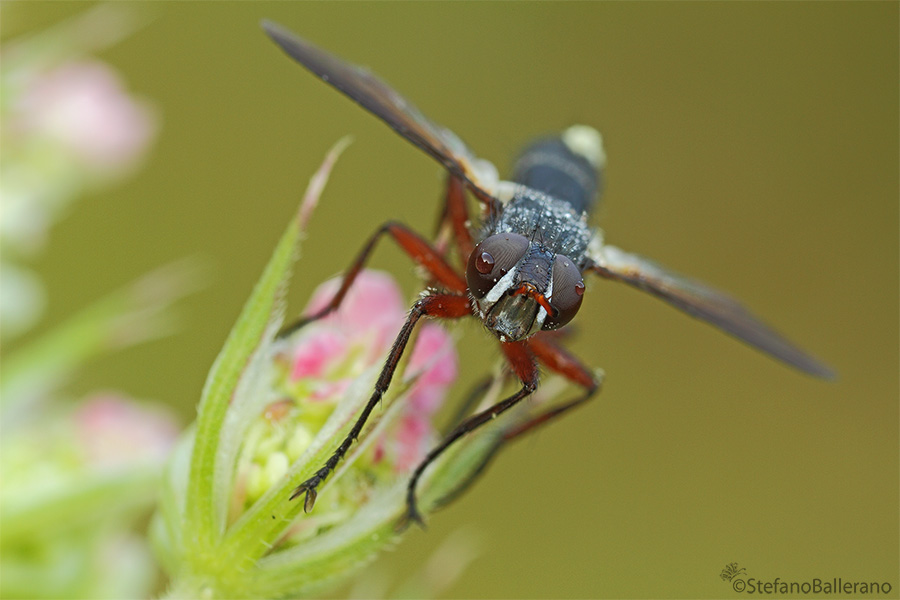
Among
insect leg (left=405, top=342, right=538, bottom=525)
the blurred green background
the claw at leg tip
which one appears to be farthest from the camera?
the blurred green background

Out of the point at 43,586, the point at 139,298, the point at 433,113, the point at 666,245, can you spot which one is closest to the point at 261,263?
the point at 433,113

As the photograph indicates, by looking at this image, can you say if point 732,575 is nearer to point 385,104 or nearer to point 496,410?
point 496,410

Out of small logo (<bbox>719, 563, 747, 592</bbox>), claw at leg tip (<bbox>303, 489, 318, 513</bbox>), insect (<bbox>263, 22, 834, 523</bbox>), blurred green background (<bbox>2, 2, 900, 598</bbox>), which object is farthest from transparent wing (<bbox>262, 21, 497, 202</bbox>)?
blurred green background (<bbox>2, 2, 900, 598</bbox>)

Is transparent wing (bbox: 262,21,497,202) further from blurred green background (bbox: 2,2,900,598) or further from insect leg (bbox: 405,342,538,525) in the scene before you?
blurred green background (bbox: 2,2,900,598)

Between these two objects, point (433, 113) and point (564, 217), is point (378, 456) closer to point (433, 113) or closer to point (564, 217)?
point (564, 217)

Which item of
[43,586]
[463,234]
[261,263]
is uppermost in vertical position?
[261,263]

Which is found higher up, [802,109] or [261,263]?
[802,109]
